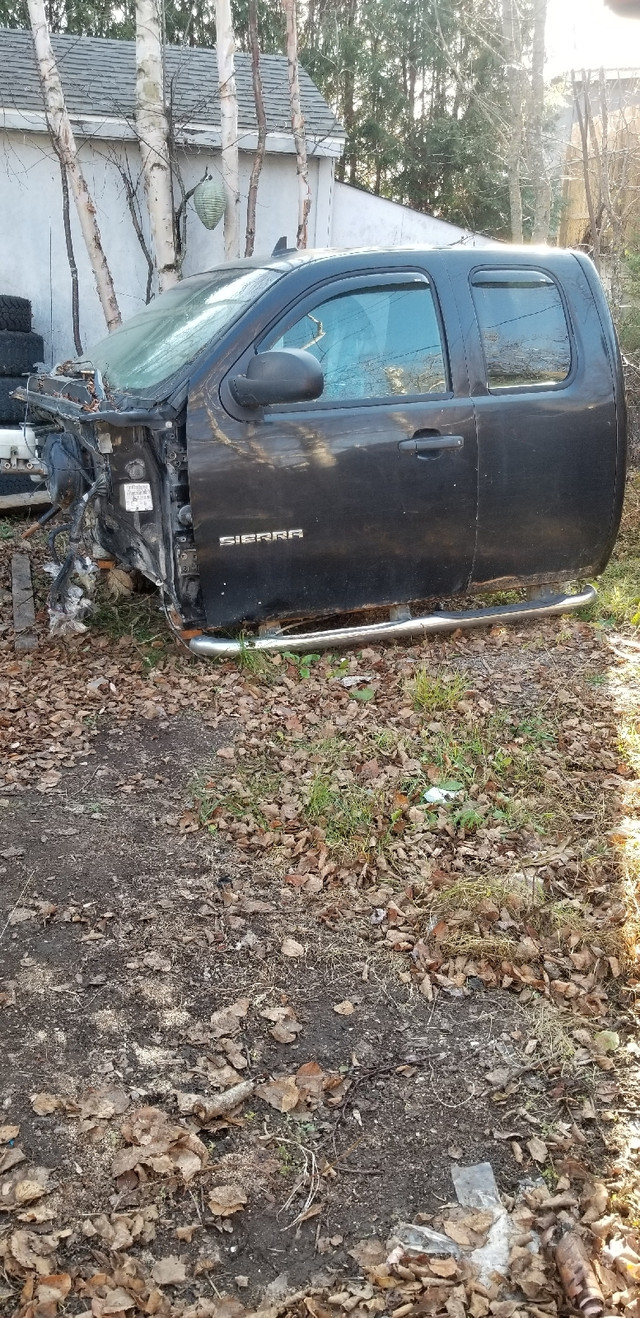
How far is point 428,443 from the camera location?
483cm

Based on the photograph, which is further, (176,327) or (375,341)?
(176,327)

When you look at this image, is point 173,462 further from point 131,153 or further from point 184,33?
point 184,33

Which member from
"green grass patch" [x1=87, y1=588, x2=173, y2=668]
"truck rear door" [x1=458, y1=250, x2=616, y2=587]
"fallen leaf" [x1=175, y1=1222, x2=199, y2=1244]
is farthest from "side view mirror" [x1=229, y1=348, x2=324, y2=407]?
"fallen leaf" [x1=175, y1=1222, x2=199, y2=1244]

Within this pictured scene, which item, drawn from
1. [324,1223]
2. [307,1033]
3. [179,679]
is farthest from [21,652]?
[324,1223]

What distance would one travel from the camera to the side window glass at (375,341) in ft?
15.1

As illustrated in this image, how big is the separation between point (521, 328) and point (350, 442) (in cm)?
118

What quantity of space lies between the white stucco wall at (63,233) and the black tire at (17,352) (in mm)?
1700

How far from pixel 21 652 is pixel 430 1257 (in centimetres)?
392

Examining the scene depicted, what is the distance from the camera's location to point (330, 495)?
471cm

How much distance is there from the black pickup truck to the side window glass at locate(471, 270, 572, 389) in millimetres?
10

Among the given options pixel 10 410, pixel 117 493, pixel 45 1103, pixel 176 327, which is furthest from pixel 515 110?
pixel 45 1103

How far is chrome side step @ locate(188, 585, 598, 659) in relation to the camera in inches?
187

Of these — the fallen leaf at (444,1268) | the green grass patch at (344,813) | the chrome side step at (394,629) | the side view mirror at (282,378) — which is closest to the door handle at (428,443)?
the side view mirror at (282,378)

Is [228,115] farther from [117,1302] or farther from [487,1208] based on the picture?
[117,1302]
